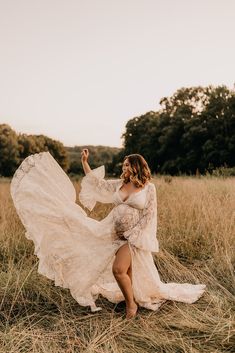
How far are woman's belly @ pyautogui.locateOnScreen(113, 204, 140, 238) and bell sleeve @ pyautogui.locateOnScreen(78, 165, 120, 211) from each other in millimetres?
314

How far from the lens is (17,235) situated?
5.93 metres

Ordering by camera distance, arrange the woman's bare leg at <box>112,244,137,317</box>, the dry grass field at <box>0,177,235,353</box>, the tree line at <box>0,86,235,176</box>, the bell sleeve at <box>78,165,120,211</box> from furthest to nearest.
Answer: the tree line at <box>0,86,235,176</box>, the bell sleeve at <box>78,165,120,211</box>, the woman's bare leg at <box>112,244,137,317</box>, the dry grass field at <box>0,177,235,353</box>

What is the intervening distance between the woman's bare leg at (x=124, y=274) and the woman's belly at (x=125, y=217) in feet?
0.60

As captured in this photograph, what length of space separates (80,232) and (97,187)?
47 centimetres

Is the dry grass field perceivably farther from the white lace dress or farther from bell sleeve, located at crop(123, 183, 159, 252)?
bell sleeve, located at crop(123, 183, 159, 252)

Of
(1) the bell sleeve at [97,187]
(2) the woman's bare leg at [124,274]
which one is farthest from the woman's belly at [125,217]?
(1) the bell sleeve at [97,187]

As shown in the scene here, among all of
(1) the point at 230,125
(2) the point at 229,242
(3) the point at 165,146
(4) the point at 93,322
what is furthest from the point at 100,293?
(3) the point at 165,146

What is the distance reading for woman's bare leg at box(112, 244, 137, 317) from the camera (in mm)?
3936

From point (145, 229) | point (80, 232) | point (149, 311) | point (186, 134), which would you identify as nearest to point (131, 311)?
point (149, 311)

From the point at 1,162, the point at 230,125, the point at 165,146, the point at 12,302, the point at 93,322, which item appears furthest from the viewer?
the point at 1,162

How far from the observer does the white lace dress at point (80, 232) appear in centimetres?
402

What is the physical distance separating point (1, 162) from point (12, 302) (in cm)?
5028

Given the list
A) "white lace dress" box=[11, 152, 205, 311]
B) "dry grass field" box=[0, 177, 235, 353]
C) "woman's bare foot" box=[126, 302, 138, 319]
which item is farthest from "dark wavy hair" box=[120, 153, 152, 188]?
"dry grass field" box=[0, 177, 235, 353]

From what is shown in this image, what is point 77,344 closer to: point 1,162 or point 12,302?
point 12,302
